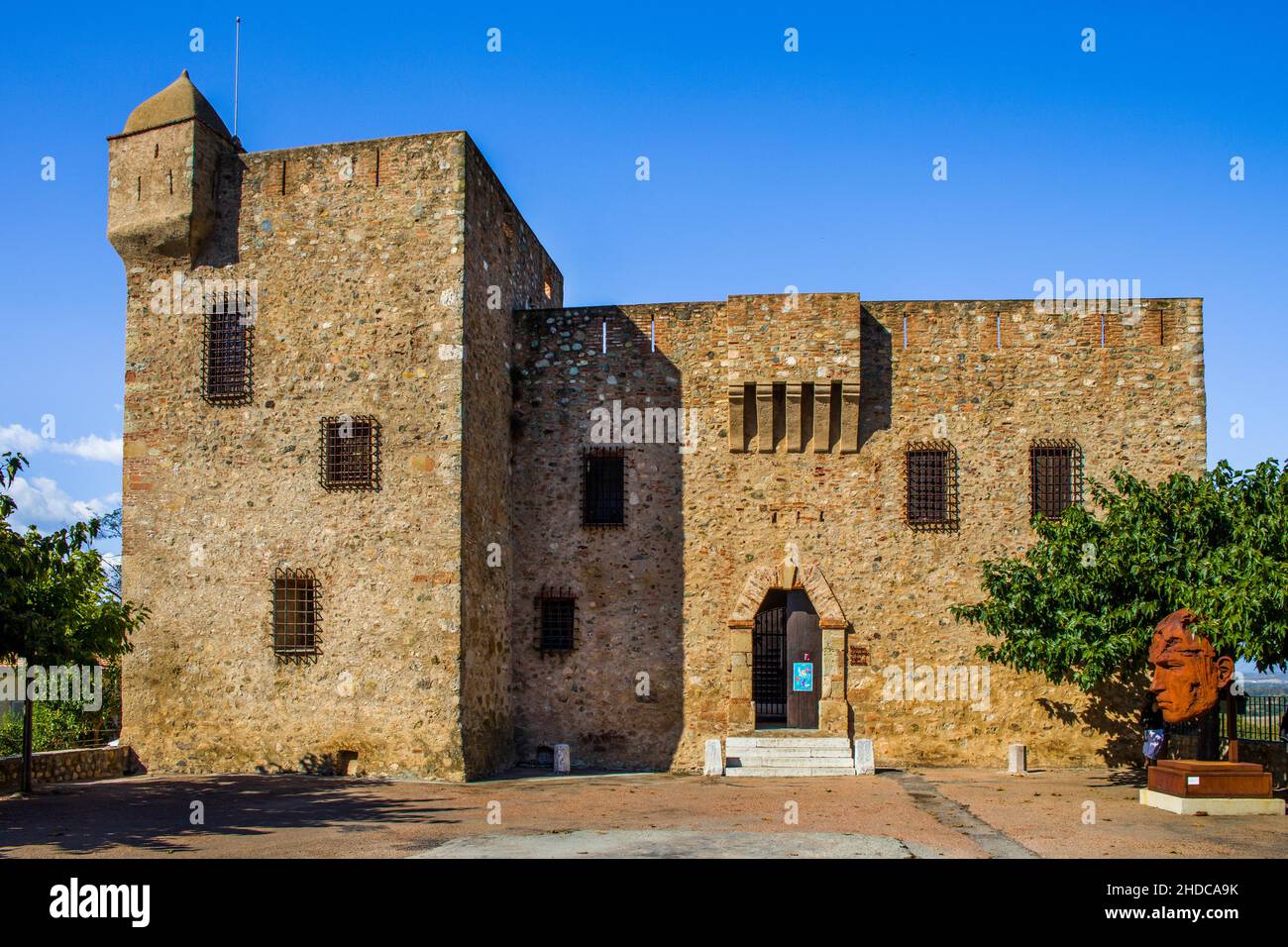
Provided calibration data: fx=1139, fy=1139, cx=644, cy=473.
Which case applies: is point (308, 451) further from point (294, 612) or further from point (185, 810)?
point (185, 810)

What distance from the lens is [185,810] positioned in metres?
12.7

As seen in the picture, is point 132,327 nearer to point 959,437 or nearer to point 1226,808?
point 959,437

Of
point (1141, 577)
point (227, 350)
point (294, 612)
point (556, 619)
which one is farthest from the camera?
point (556, 619)

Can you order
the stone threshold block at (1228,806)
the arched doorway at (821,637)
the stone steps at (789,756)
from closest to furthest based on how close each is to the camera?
1. the stone threshold block at (1228,806)
2. the stone steps at (789,756)
3. the arched doorway at (821,637)

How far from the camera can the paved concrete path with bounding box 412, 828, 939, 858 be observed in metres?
9.75

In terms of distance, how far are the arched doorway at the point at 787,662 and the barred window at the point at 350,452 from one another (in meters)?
6.55

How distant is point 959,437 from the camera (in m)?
18.2

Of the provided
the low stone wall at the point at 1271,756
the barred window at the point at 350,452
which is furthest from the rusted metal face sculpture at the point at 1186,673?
the barred window at the point at 350,452

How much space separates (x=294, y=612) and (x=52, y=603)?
11.4 ft

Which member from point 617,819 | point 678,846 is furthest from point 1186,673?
point 617,819

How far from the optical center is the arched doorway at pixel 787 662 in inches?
A: 728

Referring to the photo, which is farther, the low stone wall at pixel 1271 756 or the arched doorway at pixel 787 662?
the arched doorway at pixel 787 662

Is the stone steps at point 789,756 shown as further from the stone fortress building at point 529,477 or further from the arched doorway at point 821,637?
the stone fortress building at point 529,477

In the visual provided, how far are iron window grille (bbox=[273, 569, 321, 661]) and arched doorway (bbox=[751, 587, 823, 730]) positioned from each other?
6787 millimetres
